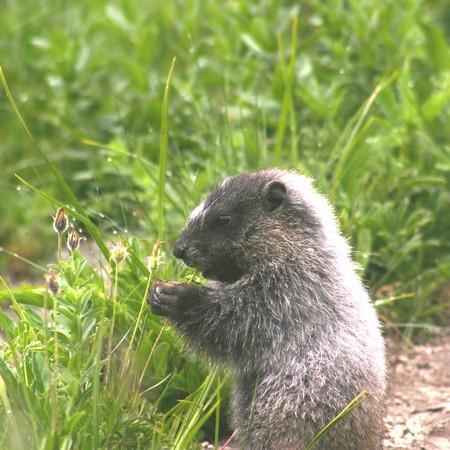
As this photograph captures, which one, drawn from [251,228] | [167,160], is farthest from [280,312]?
[167,160]

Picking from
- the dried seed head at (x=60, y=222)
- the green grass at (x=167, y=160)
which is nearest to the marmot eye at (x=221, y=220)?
the green grass at (x=167, y=160)

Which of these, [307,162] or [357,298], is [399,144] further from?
[357,298]

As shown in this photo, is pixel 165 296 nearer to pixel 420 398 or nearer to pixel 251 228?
pixel 251 228

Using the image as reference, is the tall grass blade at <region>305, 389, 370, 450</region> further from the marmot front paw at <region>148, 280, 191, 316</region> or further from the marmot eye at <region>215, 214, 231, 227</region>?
the marmot eye at <region>215, 214, 231, 227</region>

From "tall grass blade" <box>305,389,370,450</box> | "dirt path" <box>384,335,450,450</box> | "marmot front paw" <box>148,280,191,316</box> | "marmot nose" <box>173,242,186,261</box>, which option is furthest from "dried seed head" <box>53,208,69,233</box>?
"dirt path" <box>384,335,450,450</box>

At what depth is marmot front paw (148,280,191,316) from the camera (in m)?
4.46

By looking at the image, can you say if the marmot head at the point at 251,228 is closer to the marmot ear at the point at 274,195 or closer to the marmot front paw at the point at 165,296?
the marmot ear at the point at 274,195

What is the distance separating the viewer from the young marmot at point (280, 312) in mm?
4219

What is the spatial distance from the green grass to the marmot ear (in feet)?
1.84

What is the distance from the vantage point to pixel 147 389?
436 centimetres

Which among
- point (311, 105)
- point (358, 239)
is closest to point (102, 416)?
point (358, 239)

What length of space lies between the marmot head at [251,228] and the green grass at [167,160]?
26 cm

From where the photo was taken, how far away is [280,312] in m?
4.43

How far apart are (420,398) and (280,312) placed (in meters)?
1.44
